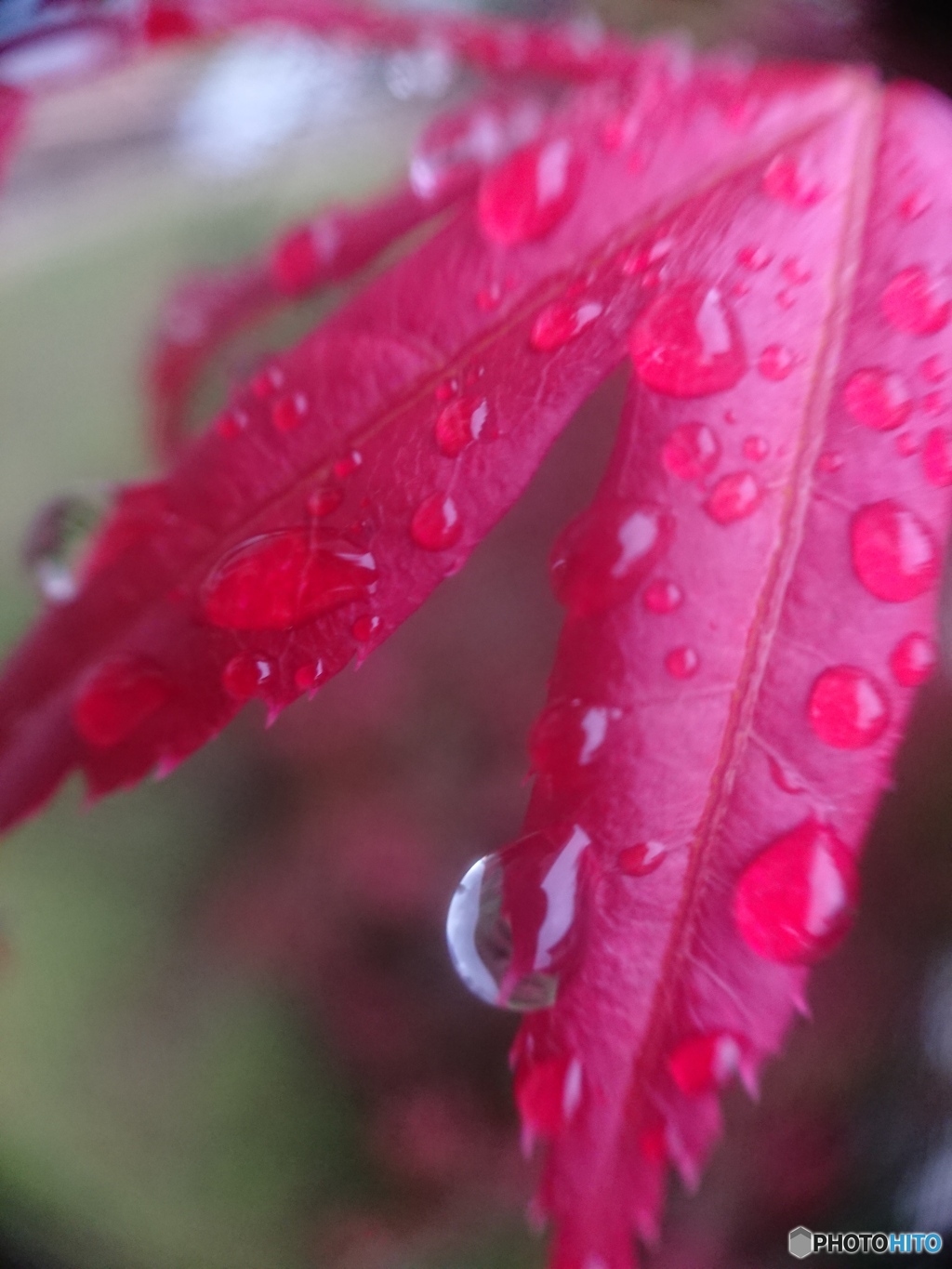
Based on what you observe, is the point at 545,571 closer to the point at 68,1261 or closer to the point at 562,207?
the point at 562,207

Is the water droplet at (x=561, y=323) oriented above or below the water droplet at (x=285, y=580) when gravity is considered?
above

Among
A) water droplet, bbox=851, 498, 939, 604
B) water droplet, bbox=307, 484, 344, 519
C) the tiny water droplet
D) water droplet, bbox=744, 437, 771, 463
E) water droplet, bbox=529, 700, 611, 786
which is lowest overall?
water droplet, bbox=529, 700, 611, 786

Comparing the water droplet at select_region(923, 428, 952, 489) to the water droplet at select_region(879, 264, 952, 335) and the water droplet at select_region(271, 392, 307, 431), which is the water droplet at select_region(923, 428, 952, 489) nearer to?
the water droplet at select_region(879, 264, 952, 335)

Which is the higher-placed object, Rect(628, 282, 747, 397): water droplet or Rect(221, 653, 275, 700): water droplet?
Rect(628, 282, 747, 397): water droplet

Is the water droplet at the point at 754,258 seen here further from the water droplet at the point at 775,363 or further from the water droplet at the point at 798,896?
the water droplet at the point at 798,896

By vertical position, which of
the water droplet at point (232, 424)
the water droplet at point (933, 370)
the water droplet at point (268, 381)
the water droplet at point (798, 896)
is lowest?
the water droplet at point (798, 896)

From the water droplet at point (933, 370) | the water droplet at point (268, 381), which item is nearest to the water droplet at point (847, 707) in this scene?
the water droplet at point (933, 370)

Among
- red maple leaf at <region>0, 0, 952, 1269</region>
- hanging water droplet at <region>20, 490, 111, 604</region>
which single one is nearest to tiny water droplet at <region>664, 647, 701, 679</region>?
red maple leaf at <region>0, 0, 952, 1269</region>
